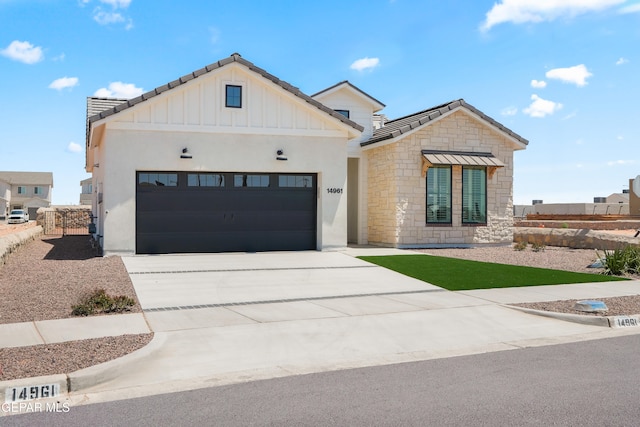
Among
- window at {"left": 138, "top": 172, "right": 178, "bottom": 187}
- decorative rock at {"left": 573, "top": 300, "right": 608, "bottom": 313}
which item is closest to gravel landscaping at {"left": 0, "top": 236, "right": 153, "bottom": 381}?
window at {"left": 138, "top": 172, "right": 178, "bottom": 187}

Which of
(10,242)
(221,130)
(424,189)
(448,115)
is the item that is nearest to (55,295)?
(221,130)

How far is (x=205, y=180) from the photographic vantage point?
18266 mm

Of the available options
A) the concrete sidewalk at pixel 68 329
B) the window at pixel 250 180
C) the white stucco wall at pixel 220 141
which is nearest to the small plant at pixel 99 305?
the concrete sidewalk at pixel 68 329

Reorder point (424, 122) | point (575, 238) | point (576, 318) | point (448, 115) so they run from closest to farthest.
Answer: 1. point (576, 318)
2. point (424, 122)
3. point (448, 115)
4. point (575, 238)

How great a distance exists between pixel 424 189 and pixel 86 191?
72.5m

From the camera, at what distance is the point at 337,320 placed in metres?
9.32

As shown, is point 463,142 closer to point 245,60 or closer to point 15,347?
point 245,60

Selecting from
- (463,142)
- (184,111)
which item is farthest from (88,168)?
(463,142)

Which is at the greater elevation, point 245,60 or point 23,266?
point 245,60

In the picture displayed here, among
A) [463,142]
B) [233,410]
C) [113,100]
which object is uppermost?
[113,100]

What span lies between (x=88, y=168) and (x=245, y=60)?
17043 millimetres

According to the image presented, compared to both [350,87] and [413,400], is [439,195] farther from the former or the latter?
[413,400]

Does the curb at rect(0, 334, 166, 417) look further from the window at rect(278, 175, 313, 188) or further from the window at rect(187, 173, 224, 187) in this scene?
the window at rect(278, 175, 313, 188)

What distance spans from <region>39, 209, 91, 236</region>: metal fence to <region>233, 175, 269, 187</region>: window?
677 inches
